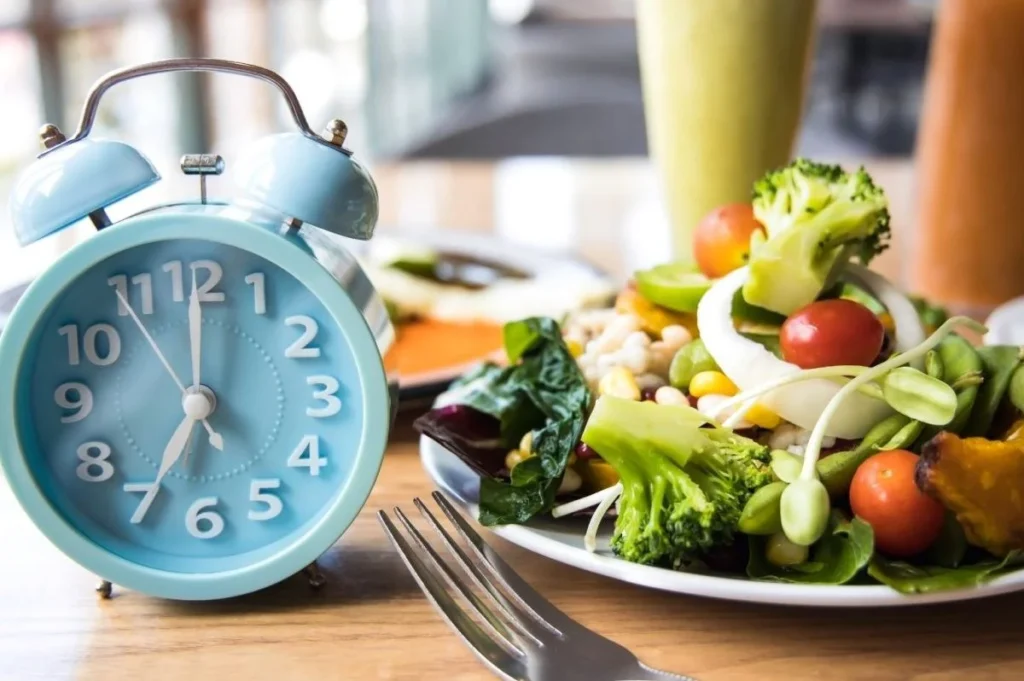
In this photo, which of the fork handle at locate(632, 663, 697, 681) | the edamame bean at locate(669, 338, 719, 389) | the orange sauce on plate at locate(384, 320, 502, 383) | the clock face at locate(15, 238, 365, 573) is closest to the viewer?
the fork handle at locate(632, 663, 697, 681)

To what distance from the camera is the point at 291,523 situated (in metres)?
0.80

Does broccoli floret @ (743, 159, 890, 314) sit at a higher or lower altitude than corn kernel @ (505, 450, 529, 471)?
higher

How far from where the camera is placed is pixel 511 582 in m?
0.78

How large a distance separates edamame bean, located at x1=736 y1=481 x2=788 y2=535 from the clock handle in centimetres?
37

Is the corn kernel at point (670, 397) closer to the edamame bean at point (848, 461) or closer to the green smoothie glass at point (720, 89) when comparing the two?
the edamame bean at point (848, 461)

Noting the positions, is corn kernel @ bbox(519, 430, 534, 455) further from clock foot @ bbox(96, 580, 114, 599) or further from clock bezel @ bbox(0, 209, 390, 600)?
clock foot @ bbox(96, 580, 114, 599)

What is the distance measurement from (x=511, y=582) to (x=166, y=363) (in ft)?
0.94

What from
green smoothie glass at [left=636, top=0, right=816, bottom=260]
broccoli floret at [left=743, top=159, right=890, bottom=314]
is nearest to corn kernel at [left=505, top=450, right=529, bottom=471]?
broccoli floret at [left=743, top=159, right=890, bottom=314]

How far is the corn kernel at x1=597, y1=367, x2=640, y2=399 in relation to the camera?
34.0 inches

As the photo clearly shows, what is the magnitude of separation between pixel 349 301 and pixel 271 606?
230mm

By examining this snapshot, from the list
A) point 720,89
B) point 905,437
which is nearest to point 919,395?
point 905,437

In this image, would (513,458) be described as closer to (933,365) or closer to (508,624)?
(508,624)

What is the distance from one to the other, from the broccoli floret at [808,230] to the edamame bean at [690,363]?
0.06 meters

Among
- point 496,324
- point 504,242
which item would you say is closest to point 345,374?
point 496,324
